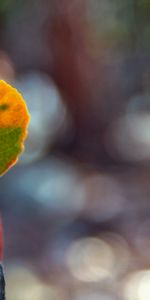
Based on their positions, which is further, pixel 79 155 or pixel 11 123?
pixel 79 155

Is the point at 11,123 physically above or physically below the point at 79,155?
below

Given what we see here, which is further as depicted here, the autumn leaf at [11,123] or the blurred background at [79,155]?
the blurred background at [79,155]

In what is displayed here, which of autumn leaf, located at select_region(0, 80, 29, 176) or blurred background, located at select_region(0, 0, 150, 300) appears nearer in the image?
autumn leaf, located at select_region(0, 80, 29, 176)

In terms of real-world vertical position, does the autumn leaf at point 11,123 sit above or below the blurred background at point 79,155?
below

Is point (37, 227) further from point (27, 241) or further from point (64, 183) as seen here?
point (64, 183)

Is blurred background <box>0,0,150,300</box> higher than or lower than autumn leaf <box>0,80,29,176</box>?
higher
